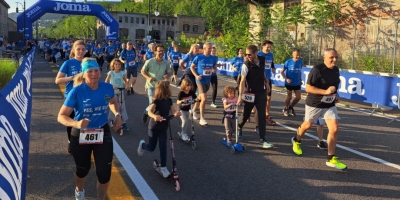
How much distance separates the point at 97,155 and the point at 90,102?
0.57 metres

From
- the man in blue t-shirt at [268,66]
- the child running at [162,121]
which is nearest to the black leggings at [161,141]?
the child running at [162,121]

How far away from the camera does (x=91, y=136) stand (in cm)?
398

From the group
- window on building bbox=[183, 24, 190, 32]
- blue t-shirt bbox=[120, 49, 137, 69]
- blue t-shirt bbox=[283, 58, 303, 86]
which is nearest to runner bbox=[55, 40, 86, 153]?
blue t-shirt bbox=[283, 58, 303, 86]

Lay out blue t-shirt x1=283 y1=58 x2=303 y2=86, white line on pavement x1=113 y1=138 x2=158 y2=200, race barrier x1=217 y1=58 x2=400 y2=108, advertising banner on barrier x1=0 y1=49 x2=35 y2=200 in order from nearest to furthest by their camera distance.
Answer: advertising banner on barrier x1=0 y1=49 x2=35 y2=200 → white line on pavement x1=113 y1=138 x2=158 y2=200 → blue t-shirt x1=283 y1=58 x2=303 y2=86 → race barrier x1=217 y1=58 x2=400 y2=108

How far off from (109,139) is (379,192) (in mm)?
3577

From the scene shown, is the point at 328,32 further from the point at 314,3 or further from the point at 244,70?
the point at 244,70

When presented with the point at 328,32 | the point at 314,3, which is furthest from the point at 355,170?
the point at 314,3

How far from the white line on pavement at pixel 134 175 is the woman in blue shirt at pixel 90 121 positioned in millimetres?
705

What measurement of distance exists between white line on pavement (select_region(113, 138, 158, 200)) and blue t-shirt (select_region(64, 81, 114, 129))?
3.73 ft

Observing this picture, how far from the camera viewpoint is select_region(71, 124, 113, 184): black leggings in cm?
402

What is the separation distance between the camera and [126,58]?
14453mm

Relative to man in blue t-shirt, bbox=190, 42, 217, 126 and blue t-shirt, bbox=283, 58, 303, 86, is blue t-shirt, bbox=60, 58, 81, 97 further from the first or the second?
blue t-shirt, bbox=283, 58, 303, 86

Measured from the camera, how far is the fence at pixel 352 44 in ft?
52.2

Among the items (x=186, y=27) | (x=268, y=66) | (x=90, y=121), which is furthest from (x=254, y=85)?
(x=186, y=27)
